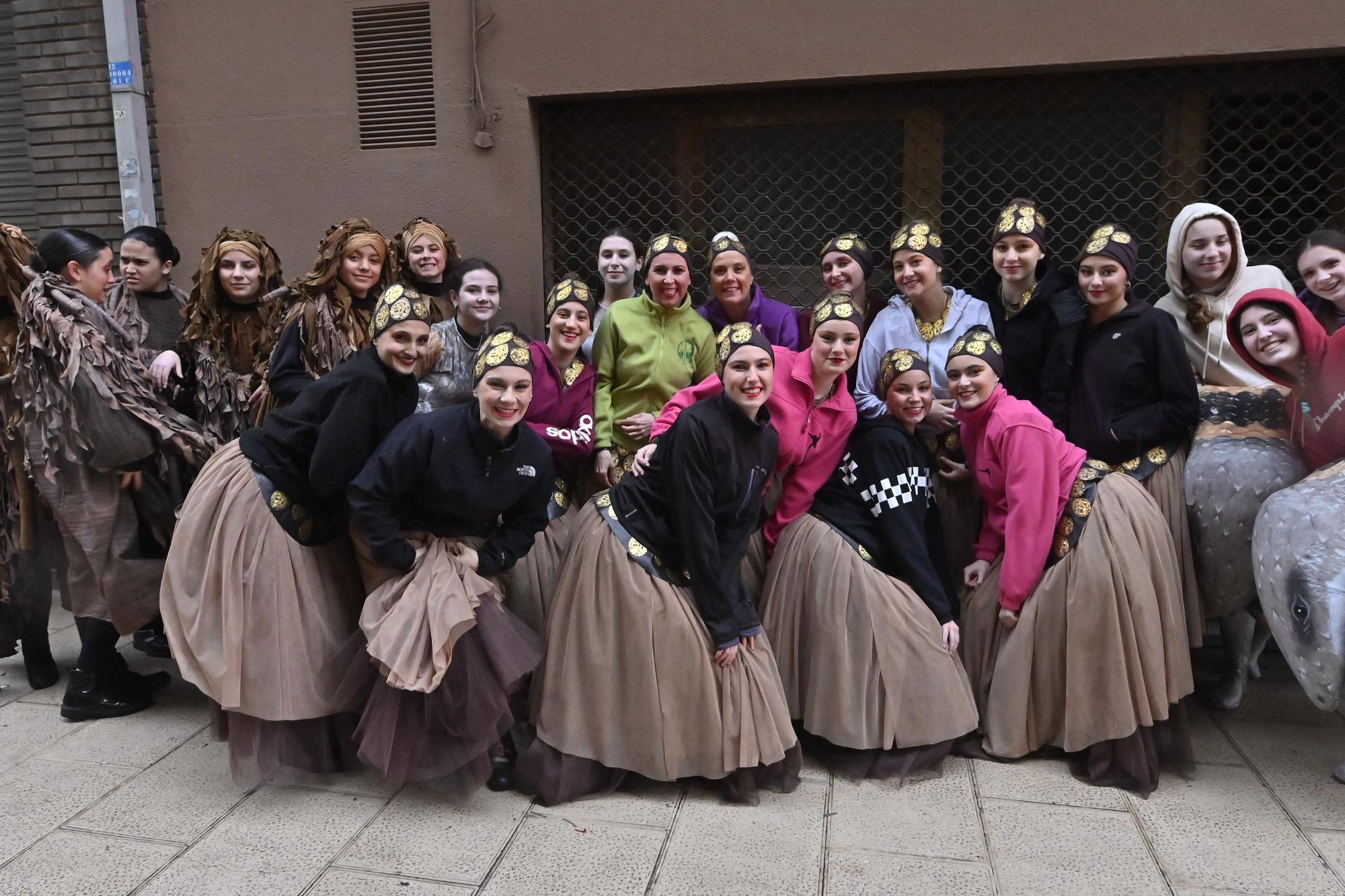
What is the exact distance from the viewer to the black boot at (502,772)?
3316mm

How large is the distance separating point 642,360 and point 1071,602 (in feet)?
6.28

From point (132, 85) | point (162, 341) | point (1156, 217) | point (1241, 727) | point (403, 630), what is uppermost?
point (132, 85)

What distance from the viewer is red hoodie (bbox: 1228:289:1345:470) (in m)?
3.21

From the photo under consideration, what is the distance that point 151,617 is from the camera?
394 cm

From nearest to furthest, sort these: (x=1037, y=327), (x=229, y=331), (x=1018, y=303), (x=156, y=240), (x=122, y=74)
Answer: (x=1037, y=327)
(x=1018, y=303)
(x=229, y=331)
(x=156, y=240)
(x=122, y=74)

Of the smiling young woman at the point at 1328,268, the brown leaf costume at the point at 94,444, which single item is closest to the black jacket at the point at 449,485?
the brown leaf costume at the point at 94,444

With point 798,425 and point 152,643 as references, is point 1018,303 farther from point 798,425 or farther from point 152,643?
point 152,643

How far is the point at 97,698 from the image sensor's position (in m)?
3.93

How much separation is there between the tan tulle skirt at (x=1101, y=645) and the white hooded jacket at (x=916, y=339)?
811mm

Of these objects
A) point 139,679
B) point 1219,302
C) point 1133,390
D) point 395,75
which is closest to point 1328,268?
point 1219,302

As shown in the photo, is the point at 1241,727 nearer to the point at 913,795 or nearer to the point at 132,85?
the point at 913,795

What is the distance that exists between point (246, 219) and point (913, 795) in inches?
185

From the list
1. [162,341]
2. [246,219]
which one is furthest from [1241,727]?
[246,219]

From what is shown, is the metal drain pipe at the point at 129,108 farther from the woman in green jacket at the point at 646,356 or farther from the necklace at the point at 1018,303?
the necklace at the point at 1018,303
